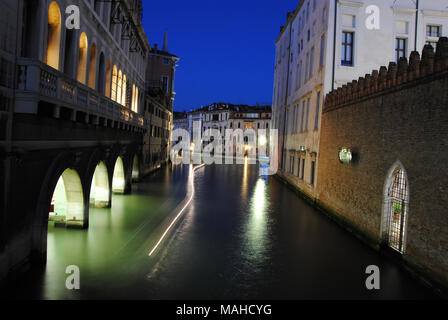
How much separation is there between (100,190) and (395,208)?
1398 centimetres

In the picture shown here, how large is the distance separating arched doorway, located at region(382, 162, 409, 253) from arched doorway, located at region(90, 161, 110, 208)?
13086 mm

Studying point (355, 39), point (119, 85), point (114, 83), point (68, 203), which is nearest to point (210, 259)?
point (68, 203)

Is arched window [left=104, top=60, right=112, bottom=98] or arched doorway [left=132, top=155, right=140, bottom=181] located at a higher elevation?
arched window [left=104, top=60, right=112, bottom=98]

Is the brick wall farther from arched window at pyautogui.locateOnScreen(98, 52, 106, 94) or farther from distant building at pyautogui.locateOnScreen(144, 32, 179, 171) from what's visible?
distant building at pyautogui.locateOnScreen(144, 32, 179, 171)

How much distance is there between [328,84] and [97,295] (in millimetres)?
18483

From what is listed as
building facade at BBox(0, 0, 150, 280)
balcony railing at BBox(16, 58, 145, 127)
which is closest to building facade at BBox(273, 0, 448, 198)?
building facade at BBox(0, 0, 150, 280)

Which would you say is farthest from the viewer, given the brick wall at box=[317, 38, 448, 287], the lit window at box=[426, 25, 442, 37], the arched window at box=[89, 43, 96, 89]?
the lit window at box=[426, 25, 442, 37]

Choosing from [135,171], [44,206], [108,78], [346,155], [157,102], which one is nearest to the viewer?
[44,206]

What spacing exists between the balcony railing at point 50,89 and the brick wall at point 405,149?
34.1ft

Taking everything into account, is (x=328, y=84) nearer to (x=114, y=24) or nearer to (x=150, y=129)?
(x=114, y=24)

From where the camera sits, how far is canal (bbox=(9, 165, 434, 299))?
31.4 ft

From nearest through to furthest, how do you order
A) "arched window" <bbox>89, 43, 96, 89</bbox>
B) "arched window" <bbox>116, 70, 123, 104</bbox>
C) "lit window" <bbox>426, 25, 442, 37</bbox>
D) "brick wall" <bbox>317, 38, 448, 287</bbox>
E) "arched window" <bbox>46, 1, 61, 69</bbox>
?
"brick wall" <bbox>317, 38, 448, 287</bbox> → "arched window" <bbox>46, 1, 61, 69</bbox> → "arched window" <bbox>89, 43, 96, 89</bbox> → "arched window" <bbox>116, 70, 123, 104</bbox> → "lit window" <bbox>426, 25, 442, 37</bbox>

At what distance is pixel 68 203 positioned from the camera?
14.4m

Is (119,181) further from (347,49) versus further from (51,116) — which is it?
(347,49)
